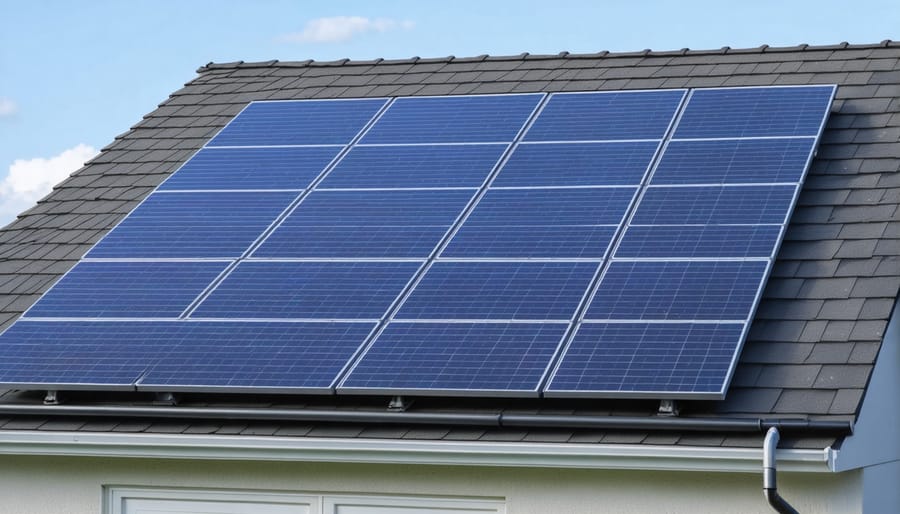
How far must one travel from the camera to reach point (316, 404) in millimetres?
9547

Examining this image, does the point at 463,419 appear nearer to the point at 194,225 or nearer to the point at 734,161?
the point at 734,161

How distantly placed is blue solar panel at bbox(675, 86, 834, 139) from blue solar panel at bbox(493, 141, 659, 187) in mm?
545

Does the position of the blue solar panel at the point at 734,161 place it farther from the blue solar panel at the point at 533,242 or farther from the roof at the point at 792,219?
the blue solar panel at the point at 533,242

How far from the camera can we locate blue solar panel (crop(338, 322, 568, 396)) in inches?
357

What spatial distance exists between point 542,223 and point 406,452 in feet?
8.53

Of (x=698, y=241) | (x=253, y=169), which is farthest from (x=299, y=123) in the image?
(x=698, y=241)

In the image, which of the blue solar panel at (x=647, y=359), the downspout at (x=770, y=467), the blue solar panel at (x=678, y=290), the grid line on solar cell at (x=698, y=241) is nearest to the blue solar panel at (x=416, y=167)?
the grid line on solar cell at (x=698, y=241)

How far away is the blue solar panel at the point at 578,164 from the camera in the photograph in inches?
449

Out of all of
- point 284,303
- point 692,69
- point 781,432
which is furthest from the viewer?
point 692,69

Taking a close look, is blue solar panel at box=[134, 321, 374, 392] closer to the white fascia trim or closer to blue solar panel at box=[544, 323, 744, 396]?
the white fascia trim

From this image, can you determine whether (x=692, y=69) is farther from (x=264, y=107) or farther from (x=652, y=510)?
(x=652, y=510)

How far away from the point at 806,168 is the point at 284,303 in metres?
4.32

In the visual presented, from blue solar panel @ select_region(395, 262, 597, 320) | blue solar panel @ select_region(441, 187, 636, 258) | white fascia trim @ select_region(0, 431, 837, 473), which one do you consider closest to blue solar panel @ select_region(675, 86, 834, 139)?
blue solar panel @ select_region(441, 187, 636, 258)

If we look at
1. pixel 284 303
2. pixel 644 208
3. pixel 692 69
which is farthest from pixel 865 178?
pixel 284 303
